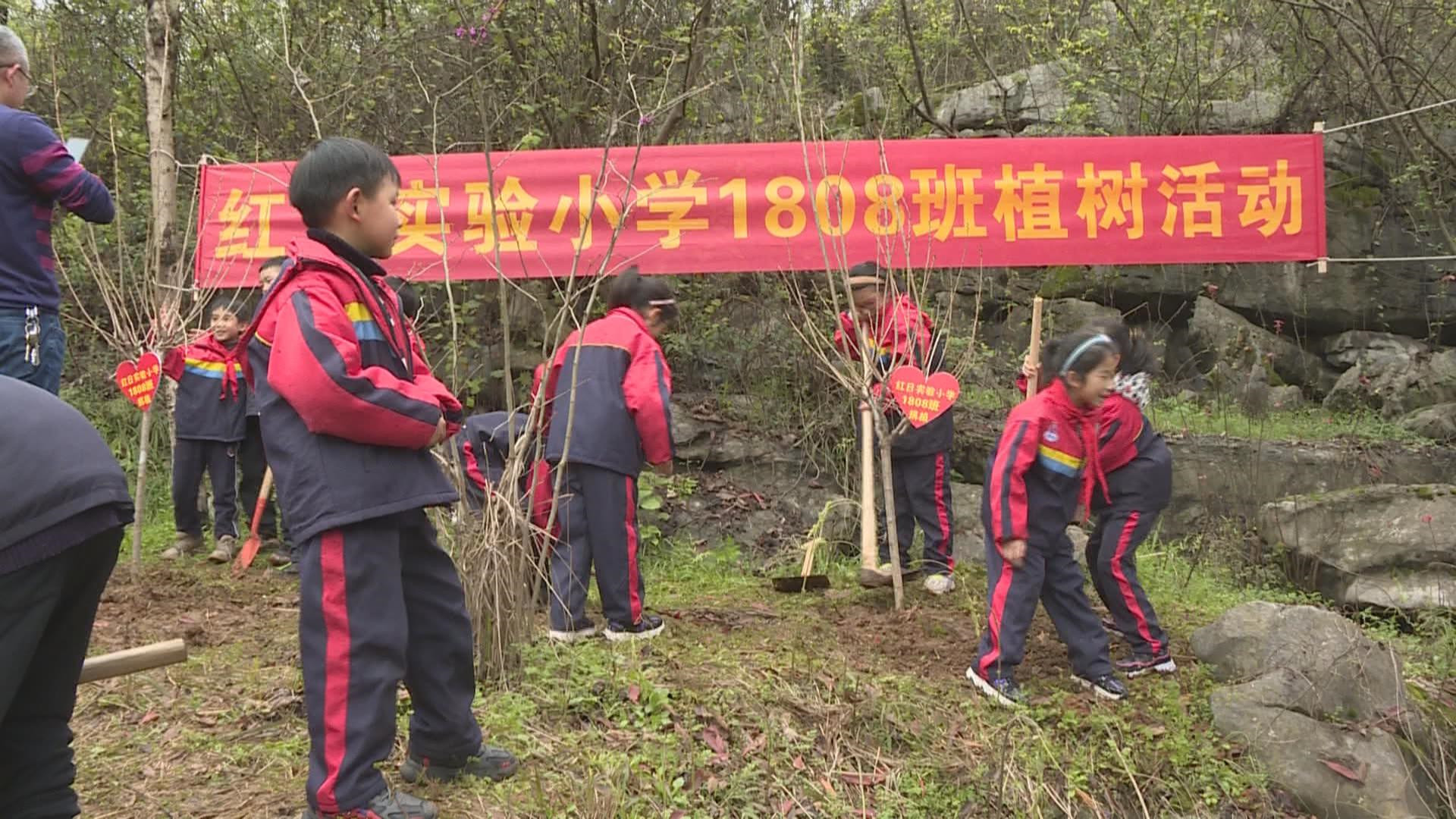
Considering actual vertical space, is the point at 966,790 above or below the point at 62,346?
below

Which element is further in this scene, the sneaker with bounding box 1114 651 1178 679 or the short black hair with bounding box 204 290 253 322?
the short black hair with bounding box 204 290 253 322

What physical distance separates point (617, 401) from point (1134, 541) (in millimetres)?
2157

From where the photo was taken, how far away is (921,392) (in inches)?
180

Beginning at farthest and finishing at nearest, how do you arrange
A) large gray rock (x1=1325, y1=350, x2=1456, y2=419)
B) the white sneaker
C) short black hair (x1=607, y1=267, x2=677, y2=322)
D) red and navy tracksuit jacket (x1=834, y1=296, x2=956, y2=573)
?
large gray rock (x1=1325, y1=350, x2=1456, y2=419)
red and navy tracksuit jacket (x1=834, y1=296, x2=956, y2=573)
short black hair (x1=607, y1=267, x2=677, y2=322)
the white sneaker

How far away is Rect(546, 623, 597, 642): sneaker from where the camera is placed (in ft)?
13.1

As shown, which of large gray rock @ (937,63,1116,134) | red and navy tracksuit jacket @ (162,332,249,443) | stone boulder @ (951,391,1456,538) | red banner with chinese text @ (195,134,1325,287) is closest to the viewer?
red and navy tracksuit jacket @ (162,332,249,443)

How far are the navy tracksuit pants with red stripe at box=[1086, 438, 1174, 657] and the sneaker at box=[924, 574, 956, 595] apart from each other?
1.19 meters

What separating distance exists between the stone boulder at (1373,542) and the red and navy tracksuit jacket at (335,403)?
5.43 m

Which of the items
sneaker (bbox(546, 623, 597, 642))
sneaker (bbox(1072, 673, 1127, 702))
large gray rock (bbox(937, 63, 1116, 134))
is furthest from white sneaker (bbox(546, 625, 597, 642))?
large gray rock (bbox(937, 63, 1116, 134))

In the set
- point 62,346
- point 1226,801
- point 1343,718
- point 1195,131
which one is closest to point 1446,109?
point 1195,131

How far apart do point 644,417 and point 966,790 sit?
188 centimetres

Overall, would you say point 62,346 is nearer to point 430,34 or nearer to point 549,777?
point 549,777

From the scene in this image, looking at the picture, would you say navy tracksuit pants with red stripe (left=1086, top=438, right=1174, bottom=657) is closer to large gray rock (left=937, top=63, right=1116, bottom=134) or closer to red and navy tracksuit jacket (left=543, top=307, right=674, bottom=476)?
red and navy tracksuit jacket (left=543, top=307, right=674, bottom=476)

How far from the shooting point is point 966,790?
3143 mm
